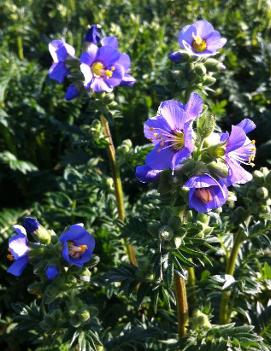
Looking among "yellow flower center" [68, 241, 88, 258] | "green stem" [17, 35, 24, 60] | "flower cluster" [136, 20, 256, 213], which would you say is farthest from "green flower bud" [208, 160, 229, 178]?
"green stem" [17, 35, 24, 60]

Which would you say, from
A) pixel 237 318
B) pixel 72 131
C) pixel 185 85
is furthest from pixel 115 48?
pixel 237 318

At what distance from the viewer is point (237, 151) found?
68.1 inches

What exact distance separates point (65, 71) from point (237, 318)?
161 centimetres

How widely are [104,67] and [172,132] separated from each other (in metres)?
1.02

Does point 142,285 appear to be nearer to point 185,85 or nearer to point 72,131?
point 185,85

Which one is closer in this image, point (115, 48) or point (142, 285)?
point (142, 285)

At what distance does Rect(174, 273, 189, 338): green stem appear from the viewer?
2.07 metres

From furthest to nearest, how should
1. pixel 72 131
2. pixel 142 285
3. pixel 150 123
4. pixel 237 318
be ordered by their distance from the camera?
1. pixel 72 131
2. pixel 237 318
3. pixel 142 285
4. pixel 150 123

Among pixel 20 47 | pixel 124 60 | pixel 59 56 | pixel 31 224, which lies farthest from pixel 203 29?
pixel 20 47

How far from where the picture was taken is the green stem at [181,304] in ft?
6.79

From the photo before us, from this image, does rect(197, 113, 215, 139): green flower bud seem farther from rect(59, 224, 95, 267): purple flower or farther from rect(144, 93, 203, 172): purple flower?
rect(59, 224, 95, 267): purple flower

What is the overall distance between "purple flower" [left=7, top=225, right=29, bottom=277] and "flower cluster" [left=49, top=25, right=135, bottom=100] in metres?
0.84

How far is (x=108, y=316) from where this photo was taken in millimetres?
2818

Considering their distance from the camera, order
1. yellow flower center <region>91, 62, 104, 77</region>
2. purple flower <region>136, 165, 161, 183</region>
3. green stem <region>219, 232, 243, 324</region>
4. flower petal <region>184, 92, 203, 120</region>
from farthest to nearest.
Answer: yellow flower center <region>91, 62, 104, 77</region>
green stem <region>219, 232, 243, 324</region>
purple flower <region>136, 165, 161, 183</region>
flower petal <region>184, 92, 203, 120</region>
